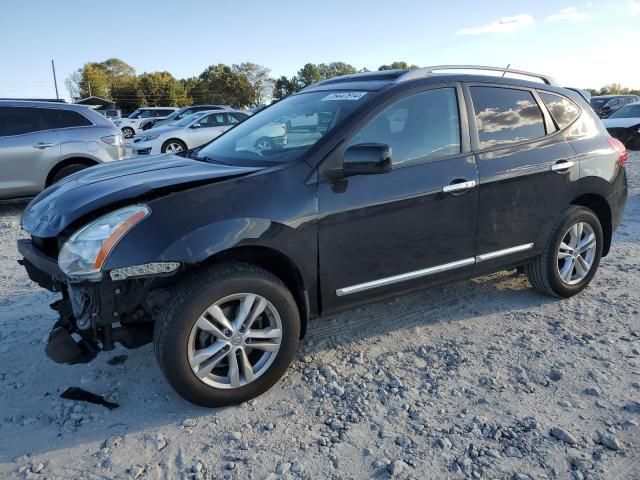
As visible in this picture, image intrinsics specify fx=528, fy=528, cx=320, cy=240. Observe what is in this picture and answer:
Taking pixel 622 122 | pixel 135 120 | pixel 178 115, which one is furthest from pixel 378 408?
pixel 135 120

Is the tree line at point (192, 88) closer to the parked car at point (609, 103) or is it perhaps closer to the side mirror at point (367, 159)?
the parked car at point (609, 103)

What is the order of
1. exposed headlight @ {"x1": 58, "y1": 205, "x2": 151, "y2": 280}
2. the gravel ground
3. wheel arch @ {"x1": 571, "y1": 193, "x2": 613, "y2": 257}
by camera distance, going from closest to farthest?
the gravel ground, exposed headlight @ {"x1": 58, "y1": 205, "x2": 151, "y2": 280}, wheel arch @ {"x1": 571, "y1": 193, "x2": 613, "y2": 257}

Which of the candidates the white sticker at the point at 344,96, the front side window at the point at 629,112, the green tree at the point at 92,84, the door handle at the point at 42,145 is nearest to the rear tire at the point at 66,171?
the door handle at the point at 42,145

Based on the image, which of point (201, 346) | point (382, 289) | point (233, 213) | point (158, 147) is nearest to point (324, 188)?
point (233, 213)

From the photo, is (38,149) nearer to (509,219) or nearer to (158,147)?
(158,147)

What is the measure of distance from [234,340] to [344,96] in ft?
5.87

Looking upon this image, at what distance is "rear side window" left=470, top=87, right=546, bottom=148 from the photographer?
375 centimetres

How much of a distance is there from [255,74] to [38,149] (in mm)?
65299

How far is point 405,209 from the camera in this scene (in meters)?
3.30

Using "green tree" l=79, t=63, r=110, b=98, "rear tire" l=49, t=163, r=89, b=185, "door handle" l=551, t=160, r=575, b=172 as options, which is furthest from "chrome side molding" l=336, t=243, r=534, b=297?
"green tree" l=79, t=63, r=110, b=98

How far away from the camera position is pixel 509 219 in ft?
12.6

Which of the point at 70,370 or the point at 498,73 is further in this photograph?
the point at 498,73

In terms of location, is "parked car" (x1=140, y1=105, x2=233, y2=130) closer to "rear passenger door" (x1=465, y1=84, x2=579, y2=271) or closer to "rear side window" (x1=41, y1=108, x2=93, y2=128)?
"rear side window" (x1=41, y1=108, x2=93, y2=128)

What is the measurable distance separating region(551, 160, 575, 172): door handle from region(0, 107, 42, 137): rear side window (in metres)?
7.21
